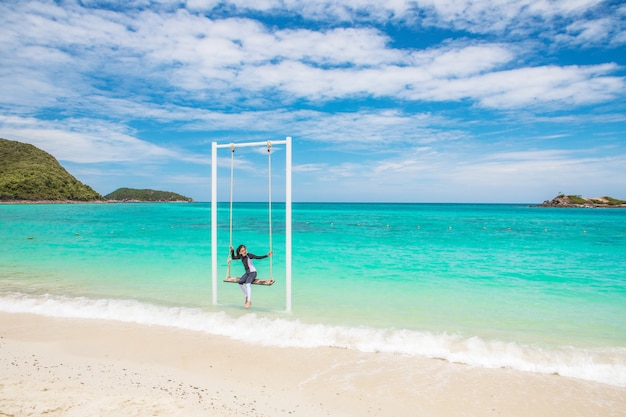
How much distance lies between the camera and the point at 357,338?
22.8ft

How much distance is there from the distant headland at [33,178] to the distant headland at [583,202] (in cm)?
16119

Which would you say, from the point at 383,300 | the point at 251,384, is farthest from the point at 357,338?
the point at 383,300

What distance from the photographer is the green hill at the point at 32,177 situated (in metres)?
99.9

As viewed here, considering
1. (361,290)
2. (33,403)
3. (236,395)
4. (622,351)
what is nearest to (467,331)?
(622,351)

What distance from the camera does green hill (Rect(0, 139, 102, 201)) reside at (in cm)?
9988

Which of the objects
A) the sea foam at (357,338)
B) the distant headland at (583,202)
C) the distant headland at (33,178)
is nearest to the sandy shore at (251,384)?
the sea foam at (357,338)

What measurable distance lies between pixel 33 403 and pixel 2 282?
31.7 ft

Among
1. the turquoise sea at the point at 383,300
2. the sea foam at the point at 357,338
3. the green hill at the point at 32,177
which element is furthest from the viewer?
the green hill at the point at 32,177

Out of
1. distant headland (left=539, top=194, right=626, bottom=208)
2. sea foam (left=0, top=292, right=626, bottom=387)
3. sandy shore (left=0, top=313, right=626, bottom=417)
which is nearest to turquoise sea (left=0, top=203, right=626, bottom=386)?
sea foam (left=0, top=292, right=626, bottom=387)

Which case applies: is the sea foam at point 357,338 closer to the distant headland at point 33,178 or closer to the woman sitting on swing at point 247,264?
the woman sitting on swing at point 247,264

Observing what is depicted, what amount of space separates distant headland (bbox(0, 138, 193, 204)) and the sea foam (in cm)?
11520

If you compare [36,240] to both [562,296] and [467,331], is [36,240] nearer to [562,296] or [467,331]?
[467,331]

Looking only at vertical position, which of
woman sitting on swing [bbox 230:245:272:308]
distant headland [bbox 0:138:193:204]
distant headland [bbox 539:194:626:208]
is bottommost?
woman sitting on swing [bbox 230:245:272:308]

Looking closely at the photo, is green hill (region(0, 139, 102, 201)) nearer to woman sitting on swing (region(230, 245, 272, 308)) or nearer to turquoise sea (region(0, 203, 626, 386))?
turquoise sea (region(0, 203, 626, 386))
